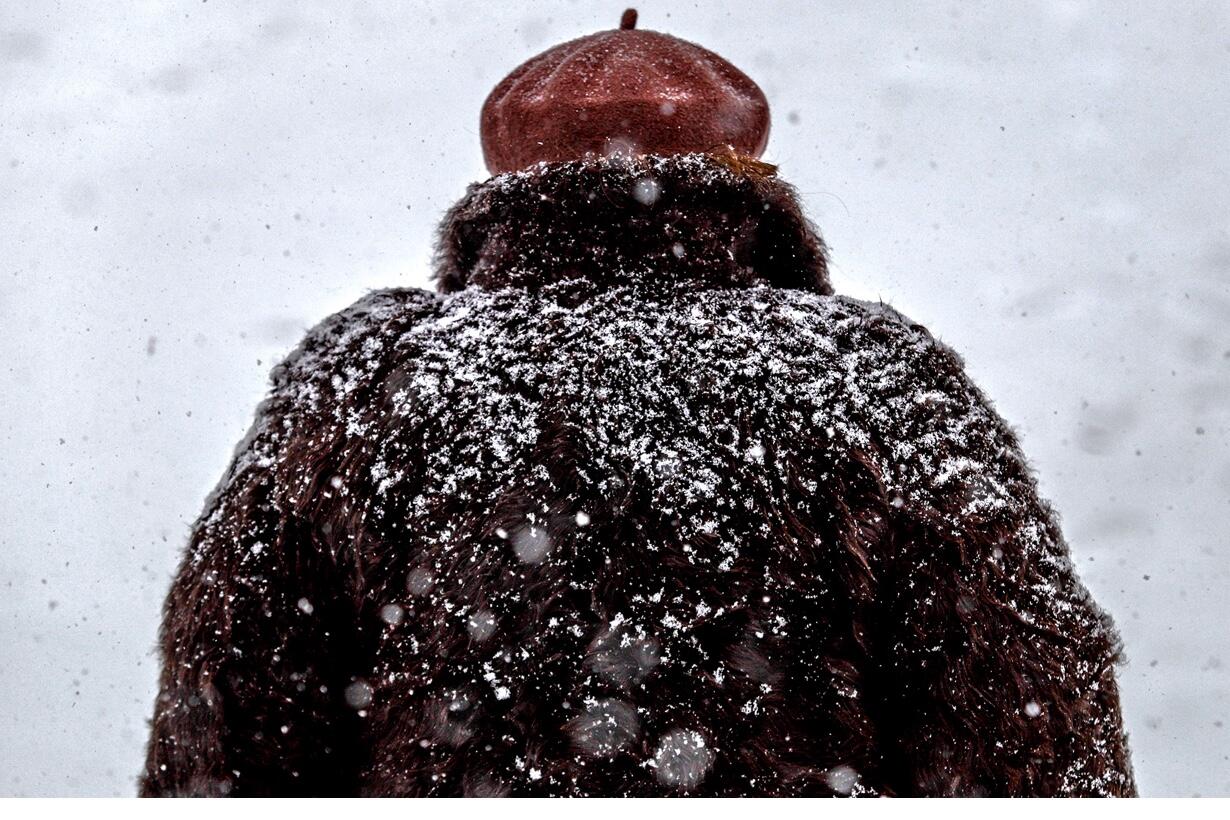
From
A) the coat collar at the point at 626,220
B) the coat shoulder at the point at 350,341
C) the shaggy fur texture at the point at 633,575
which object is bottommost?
the shaggy fur texture at the point at 633,575

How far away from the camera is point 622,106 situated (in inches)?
46.8

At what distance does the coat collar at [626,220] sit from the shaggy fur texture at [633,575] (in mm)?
36

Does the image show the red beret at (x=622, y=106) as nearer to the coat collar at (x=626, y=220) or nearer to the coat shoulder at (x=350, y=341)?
the coat collar at (x=626, y=220)

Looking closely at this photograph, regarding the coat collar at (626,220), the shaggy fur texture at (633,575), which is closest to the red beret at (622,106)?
the coat collar at (626,220)

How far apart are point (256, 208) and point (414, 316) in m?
3.00

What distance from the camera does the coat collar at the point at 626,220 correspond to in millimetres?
1079

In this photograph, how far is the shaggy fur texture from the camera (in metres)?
0.91

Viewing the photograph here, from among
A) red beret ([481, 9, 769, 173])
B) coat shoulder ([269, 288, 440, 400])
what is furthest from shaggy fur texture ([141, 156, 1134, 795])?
red beret ([481, 9, 769, 173])

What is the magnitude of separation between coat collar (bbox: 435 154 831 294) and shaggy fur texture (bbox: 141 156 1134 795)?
36mm

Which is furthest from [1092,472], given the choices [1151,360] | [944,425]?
[944,425]

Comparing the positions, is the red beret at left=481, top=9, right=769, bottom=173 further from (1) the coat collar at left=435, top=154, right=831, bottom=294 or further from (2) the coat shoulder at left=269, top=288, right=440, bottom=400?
(2) the coat shoulder at left=269, top=288, right=440, bottom=400

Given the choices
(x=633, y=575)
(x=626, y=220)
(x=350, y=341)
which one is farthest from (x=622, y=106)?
(x=633, y=575)

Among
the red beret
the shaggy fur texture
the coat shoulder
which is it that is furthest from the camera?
the red beret
